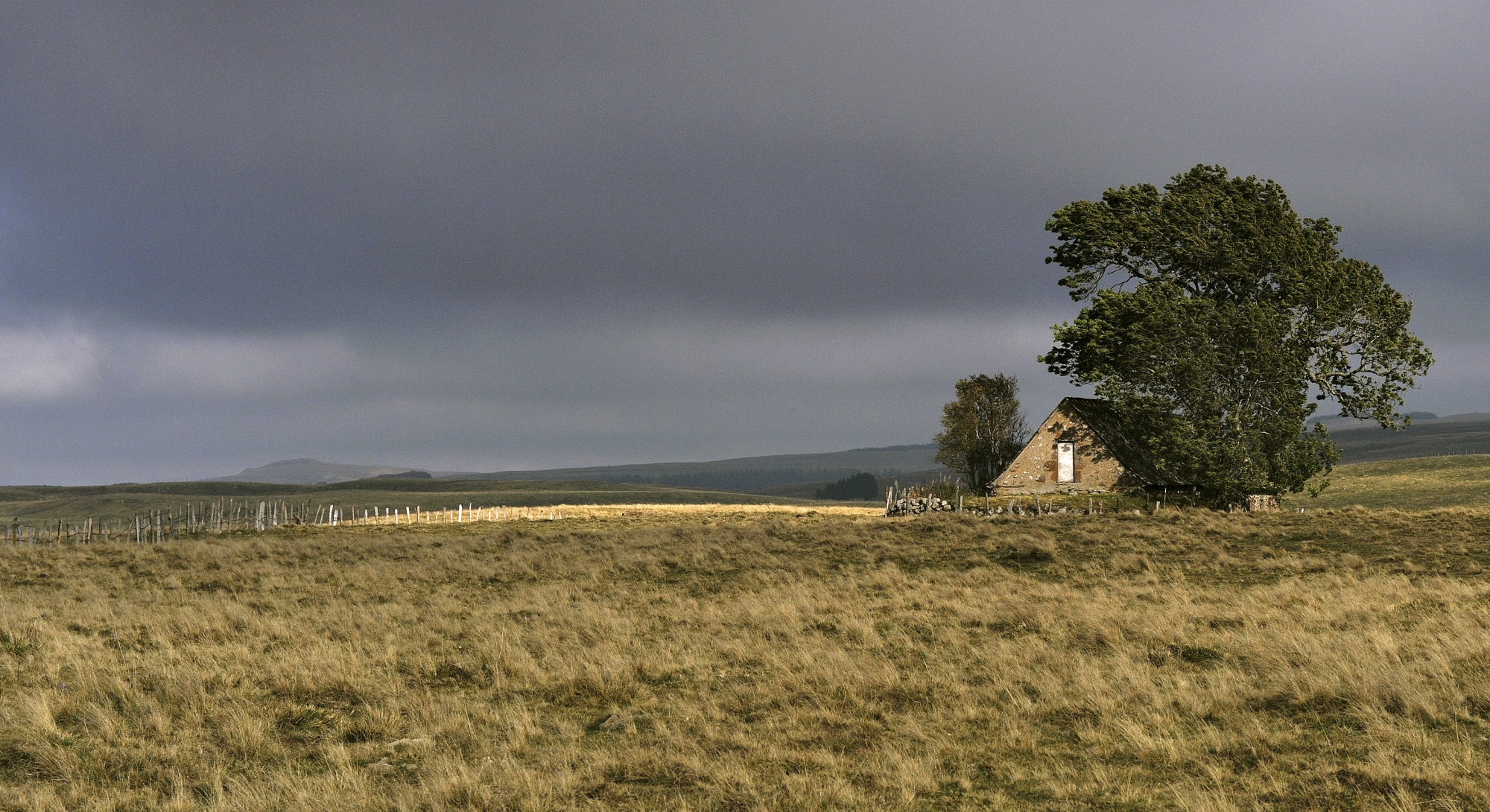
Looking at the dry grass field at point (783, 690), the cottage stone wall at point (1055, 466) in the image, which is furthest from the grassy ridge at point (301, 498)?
the dry grass field at point (783, 690)

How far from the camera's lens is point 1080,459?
51.9m

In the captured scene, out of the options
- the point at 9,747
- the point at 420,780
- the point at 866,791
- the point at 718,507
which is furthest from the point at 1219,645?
the point at 718,507

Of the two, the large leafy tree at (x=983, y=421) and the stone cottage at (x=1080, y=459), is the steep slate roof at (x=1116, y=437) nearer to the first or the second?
the stone cottage at (x=1080, y=459)

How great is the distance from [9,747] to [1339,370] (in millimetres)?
47782

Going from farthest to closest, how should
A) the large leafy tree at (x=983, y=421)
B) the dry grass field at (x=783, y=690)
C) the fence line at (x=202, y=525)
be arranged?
the large leafy tree at (x=983, y=421) → the fence line at (x=202, y=525) → the dry grass field at (x=783, y=690)

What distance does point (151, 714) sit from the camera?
11.8 meters

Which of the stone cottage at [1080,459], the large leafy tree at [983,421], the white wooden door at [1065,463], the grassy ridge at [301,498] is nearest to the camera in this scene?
the stone cottage at [1080,459]

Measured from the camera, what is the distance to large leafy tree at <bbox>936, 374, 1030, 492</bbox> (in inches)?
2697

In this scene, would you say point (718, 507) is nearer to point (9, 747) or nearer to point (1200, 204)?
point (1200, 204)

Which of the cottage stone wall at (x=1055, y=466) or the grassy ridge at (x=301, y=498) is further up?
the cottage stone wall at (x=1055, y=466)

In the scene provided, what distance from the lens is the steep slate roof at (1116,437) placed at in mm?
50719

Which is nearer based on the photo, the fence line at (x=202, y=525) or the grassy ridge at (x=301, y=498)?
the fence line at (x=202, y=525)

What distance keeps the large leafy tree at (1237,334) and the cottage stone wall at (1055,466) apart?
20.9ft

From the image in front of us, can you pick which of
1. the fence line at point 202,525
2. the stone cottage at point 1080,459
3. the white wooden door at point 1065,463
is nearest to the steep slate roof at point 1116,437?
the stone cottage at point 1080,459
